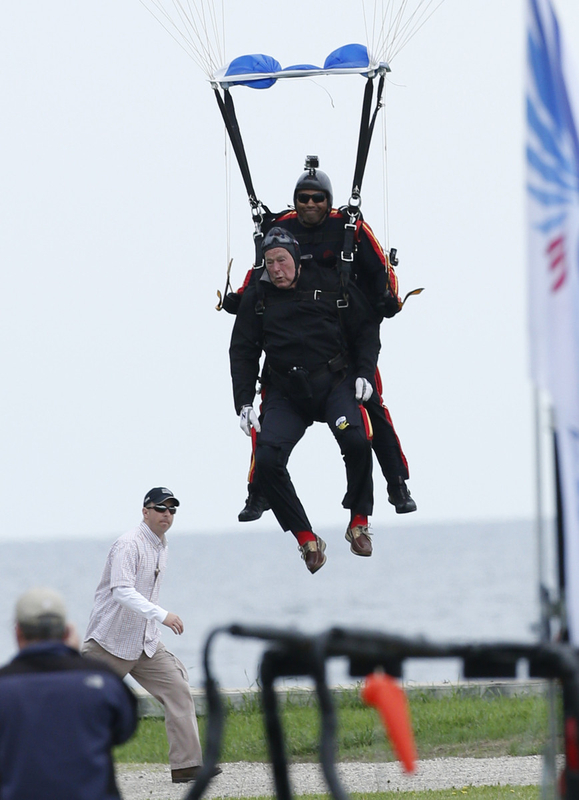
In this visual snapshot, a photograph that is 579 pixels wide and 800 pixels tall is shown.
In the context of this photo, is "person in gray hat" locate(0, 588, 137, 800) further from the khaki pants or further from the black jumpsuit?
the khaki pants

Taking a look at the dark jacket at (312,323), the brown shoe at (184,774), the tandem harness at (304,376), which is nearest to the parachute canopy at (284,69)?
the dark jacket at (312,323)

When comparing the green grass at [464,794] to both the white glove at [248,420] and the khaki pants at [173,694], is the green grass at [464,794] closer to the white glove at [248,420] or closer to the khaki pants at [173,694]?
the khaki pants at [173,694]

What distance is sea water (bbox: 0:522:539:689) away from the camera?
40.9 meters

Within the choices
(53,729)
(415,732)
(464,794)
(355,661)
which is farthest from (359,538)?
(355,661)

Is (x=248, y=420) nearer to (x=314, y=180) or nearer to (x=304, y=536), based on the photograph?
(x=304, y=536)

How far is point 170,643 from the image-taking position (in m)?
42.1

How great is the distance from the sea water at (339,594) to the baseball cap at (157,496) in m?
4.54

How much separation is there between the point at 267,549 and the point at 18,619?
160 m

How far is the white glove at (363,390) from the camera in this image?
8023 millimetres

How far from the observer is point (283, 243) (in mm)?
7832

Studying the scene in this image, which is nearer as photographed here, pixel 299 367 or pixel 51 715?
pixel 51 715

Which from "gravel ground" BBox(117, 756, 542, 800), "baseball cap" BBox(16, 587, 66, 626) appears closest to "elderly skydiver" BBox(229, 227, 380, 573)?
"gravel ground" BBox(117, 756, 542, 800)

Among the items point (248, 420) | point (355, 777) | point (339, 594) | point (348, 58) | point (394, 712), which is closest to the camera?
point (394, 712)

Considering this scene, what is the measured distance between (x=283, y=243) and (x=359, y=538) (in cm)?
193
